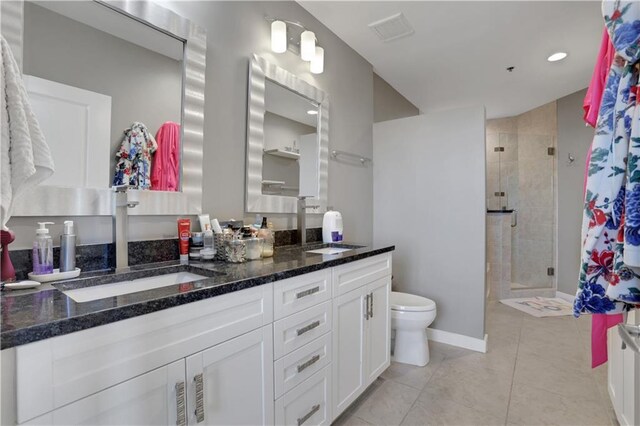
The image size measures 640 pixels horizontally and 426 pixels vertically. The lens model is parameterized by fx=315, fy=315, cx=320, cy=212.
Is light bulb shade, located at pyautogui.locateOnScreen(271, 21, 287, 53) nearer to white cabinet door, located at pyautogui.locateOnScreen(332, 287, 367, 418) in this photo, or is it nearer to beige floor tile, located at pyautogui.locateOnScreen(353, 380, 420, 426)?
white cabinet door, located at pyautogui.locateOnScreen(332, 287, 367, 418)

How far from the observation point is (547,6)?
6.79 ft

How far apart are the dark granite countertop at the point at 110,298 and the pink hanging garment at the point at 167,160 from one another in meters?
0.35

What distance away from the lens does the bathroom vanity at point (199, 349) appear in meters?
0.63

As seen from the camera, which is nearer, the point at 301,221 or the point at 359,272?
the point at 359,272

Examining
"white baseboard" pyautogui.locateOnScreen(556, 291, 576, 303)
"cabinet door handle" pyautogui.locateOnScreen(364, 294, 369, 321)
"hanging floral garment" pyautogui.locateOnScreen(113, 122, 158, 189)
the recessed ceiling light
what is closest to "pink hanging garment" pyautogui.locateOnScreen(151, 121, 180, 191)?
"hanging floral garment" pyautogui.locateOnScreen(113, 122, 158, 189)

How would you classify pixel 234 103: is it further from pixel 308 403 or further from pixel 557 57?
pixel 557 57

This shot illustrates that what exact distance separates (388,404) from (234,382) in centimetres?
114

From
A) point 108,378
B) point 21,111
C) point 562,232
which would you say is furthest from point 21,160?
→ point 562,232

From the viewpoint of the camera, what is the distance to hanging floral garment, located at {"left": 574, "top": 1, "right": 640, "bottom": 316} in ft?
1.96

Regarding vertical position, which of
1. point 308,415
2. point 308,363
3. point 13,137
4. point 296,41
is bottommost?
point 308,415

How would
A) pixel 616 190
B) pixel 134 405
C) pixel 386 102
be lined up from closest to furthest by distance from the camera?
1. pixel 616 190
2. pixel 134 405
3. pixel 386 102

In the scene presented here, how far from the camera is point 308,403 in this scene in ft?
4.34

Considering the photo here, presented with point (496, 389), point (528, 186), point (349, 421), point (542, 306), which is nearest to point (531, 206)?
point (528, 186)

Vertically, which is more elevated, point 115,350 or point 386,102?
point 386,102
